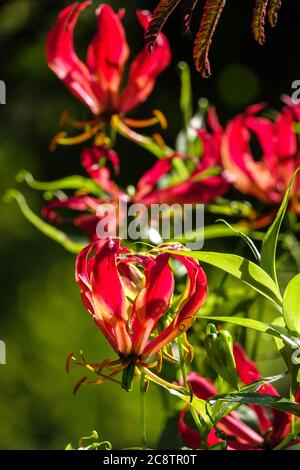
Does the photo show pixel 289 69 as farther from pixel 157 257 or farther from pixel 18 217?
pixel 157 257

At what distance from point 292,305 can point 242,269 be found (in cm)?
4

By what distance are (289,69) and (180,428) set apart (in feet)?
7.26

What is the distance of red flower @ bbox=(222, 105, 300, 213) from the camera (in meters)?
1.13

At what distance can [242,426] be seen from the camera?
2.79 feet

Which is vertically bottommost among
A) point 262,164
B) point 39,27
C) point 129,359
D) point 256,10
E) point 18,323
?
point 18,323

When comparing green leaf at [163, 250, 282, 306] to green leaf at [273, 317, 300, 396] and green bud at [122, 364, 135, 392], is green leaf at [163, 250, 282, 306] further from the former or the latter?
green bud at [122, 364, 135, 392]

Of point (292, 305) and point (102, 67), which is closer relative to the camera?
point (292, 305)

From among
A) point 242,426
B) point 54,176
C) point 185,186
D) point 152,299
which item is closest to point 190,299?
point 152,299

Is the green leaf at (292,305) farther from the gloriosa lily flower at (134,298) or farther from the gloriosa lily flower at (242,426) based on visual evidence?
the gloriosa lily flower at (242,426)

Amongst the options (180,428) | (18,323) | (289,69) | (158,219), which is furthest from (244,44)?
(180,428)

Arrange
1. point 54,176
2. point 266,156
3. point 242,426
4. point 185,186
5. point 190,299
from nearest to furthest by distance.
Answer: point 190,299 → point 242,426 → point 185,186 → point 266,156 → point 54,176

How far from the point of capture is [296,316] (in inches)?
25.7

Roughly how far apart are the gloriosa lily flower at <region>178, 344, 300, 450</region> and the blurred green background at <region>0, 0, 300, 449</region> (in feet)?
3.56

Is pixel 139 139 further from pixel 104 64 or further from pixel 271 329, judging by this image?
pixel 271 329
